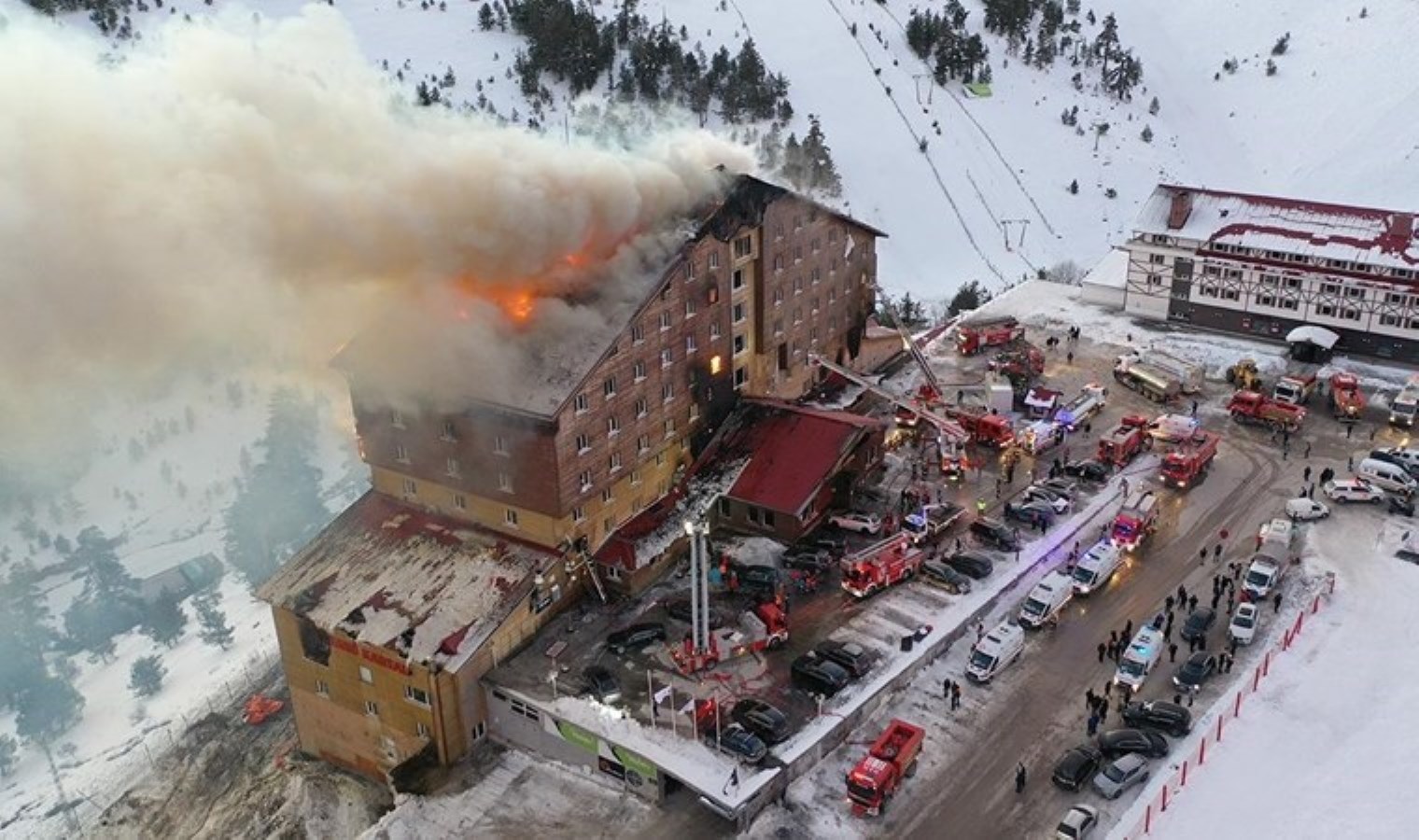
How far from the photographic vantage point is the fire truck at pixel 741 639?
41.8 meters

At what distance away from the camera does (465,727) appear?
41.8 m

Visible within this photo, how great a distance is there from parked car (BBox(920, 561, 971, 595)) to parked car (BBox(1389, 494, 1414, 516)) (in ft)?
66.8

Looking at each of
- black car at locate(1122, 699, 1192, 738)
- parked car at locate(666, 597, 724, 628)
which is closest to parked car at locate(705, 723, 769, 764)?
parked car at locate(666, 597, 724, 628)

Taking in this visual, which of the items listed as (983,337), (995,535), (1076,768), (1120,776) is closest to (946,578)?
(995,535)

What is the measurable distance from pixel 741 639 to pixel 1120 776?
1344 cm

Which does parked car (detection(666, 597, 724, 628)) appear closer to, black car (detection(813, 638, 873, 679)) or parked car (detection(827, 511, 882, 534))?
black car (detection(813, 638, 873, 679))

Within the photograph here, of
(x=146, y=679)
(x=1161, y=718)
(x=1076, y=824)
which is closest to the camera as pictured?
(x=1076, y=824)

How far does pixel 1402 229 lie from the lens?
65.8 metres

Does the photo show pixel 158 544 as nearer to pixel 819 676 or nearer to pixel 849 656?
pixel 819 676

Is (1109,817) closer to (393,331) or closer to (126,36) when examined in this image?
(393,331)

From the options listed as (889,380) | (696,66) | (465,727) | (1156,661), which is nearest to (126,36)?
(696,66)

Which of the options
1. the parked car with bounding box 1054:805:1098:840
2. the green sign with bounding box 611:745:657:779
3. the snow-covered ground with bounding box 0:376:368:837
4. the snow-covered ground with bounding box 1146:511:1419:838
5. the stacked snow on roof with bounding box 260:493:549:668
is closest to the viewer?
the parked car with bounding box 1054:805:1098:840

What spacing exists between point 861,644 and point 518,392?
15.6 m

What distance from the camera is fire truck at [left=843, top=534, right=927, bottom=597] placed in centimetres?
4581
